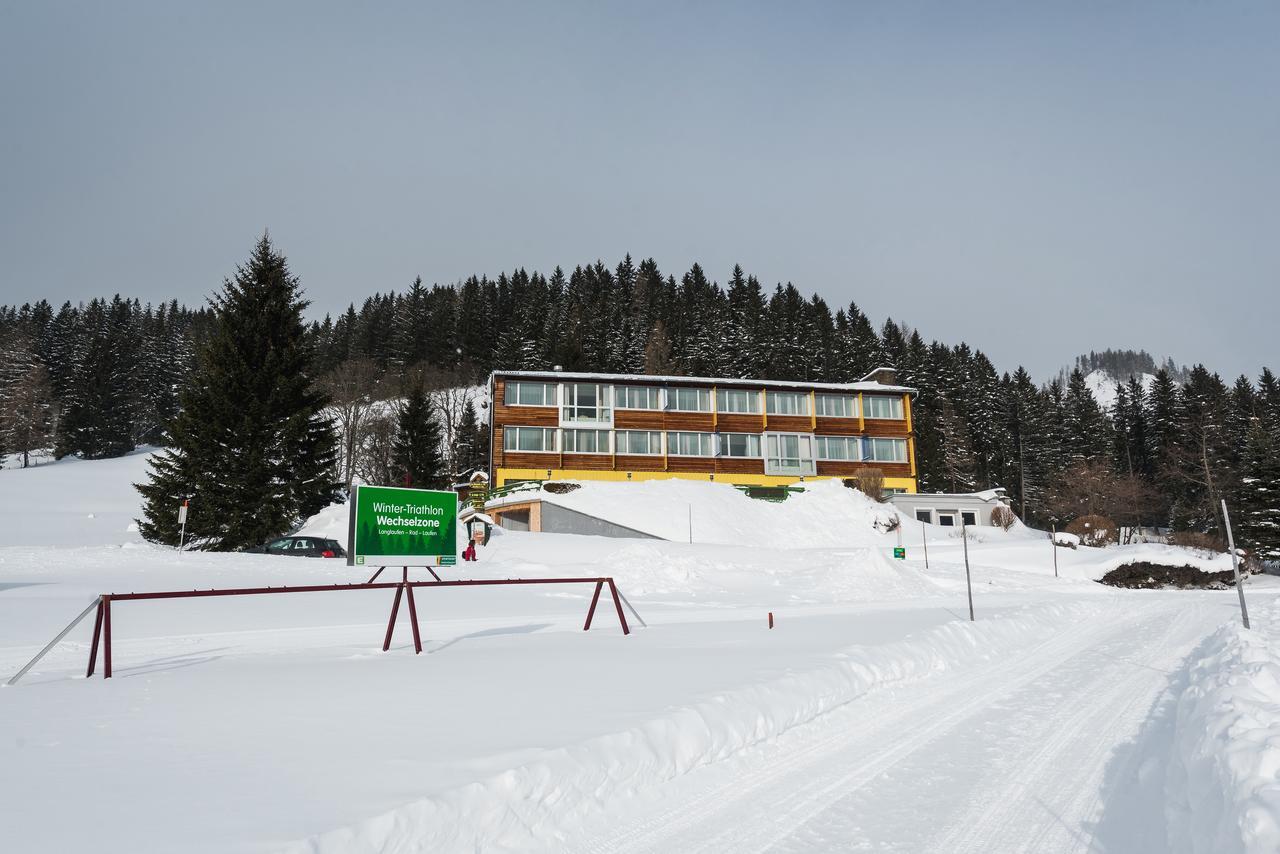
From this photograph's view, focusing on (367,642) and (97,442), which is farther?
(97,442)

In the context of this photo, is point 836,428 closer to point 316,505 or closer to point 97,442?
point 316,505

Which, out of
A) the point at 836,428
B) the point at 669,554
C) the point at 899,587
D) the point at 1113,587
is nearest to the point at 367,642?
the point at 669,554

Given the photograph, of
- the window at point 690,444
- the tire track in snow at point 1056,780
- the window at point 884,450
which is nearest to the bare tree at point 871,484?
the window at point 884,450

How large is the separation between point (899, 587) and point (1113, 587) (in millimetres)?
14528

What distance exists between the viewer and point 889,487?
57594 millimetres

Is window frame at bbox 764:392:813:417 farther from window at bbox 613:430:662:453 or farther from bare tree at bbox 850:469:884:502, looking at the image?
window at bbox 613:430:662:453

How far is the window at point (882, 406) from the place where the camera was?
59.0 metres

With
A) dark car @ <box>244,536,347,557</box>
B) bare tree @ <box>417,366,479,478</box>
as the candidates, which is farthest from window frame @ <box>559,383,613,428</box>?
dark car @ <box>244,536,347,557</box>

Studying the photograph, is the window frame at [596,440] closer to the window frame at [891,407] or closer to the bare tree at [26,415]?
the window frame at [891,407]

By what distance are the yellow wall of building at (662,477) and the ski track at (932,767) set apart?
43.1m

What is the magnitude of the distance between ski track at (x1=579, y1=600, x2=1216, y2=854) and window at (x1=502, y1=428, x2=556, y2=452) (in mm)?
43998

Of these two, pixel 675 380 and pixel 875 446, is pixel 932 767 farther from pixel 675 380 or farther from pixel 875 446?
pixel 875 446

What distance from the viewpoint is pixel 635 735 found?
6.32 meters

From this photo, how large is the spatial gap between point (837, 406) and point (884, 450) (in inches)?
200
